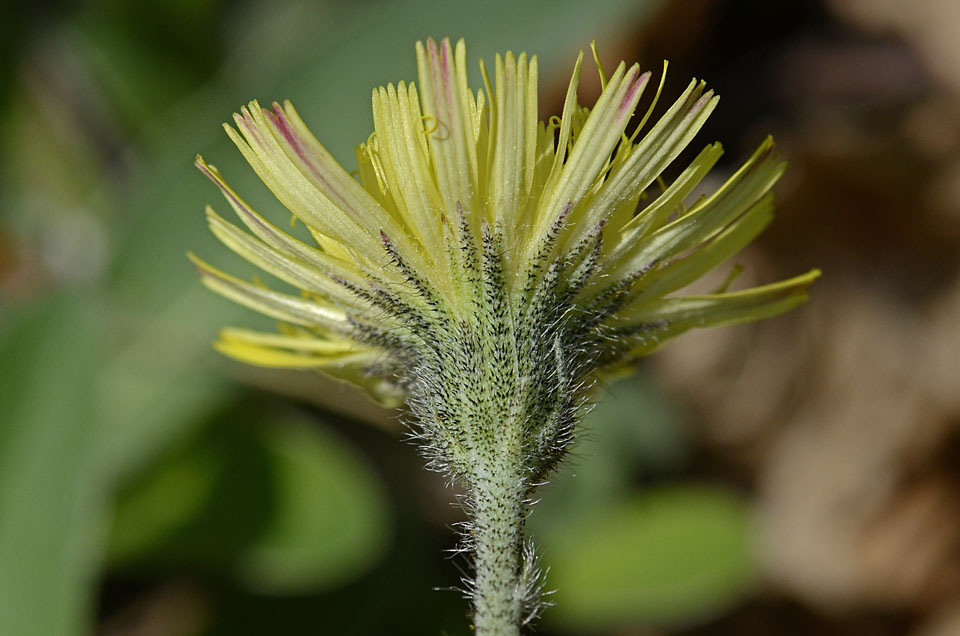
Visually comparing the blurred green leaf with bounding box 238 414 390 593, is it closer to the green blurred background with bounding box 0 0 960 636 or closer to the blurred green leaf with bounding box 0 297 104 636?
the green blurred background with bounding box 0 0 960 636

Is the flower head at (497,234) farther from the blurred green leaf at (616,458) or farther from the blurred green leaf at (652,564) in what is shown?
the blurred green leaf at (652,564)

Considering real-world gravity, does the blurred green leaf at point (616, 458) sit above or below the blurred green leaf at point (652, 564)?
above

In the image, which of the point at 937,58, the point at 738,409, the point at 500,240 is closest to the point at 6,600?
the point at 500,240

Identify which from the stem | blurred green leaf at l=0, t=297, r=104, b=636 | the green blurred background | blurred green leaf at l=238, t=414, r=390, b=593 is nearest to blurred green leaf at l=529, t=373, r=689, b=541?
the green blurred background

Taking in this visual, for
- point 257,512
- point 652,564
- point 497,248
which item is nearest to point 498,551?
point 497,248

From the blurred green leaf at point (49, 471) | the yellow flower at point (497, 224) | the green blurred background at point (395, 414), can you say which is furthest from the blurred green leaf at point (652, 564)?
the yellow flower at point (497, 224)
